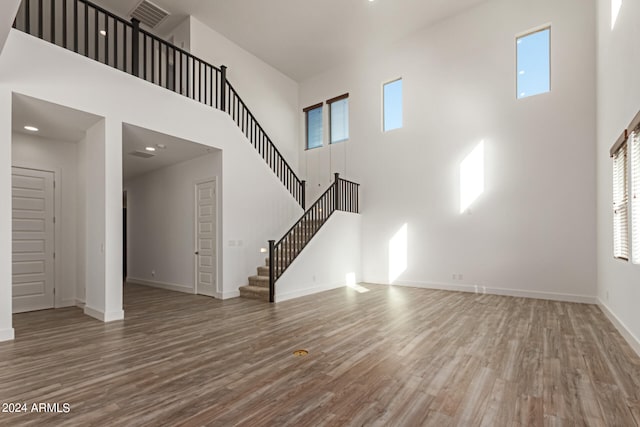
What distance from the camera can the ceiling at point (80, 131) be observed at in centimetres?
431

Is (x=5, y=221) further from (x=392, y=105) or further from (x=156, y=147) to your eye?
(x=392, y=105)

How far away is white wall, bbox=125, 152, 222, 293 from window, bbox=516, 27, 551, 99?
6263mm

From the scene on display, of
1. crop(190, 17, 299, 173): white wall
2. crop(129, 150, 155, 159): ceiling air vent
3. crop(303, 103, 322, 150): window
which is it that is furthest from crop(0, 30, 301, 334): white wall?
crop(303, 103, 322, 150): window

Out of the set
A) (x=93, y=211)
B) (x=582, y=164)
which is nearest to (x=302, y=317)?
(x=93, y=211)

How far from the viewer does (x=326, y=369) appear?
9.66ft

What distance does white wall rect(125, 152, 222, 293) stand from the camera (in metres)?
7.01

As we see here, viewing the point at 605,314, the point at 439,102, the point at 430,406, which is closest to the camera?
the point at 430,406

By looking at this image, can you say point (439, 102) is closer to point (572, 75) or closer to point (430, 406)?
point (572, 75)

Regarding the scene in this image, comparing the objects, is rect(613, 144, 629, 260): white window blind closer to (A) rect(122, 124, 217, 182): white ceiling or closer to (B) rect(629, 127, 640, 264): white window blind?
(B) rect(629, 127, 640, 264): white window blind

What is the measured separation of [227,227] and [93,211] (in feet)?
7.24

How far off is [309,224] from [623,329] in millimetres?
5471

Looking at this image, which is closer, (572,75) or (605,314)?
(605,314)

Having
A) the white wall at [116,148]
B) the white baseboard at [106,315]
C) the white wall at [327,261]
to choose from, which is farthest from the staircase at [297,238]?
the white baseboard at [106,315]

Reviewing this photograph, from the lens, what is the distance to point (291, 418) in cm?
215
